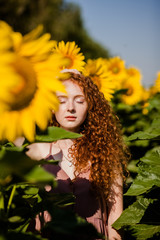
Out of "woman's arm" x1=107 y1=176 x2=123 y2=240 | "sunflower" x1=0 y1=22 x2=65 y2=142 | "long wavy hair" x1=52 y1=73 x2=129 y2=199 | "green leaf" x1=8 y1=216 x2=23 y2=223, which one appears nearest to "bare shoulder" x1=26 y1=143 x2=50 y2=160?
"long wavy hair" x1=52 y1=73 x2=129 y2=199

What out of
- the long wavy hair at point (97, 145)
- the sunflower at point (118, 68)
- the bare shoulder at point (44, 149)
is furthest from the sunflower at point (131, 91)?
the bare shoulder at point (44, 149)

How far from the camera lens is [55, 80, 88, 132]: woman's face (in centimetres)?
151

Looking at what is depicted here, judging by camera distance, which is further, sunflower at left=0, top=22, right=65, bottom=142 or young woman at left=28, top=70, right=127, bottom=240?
young woman at left=28, top=70, right=127, bottom=240

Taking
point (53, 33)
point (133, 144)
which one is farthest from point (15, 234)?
point (53, 33)

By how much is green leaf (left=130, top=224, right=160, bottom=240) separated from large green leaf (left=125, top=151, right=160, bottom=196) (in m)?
0.22

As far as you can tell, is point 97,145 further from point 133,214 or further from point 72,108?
point 133,214

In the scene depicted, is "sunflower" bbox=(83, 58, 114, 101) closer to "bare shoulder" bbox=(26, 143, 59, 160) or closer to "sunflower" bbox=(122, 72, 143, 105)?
"bare shoulder" bbox=(26, 143, 59, 160)

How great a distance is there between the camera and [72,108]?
1.50 m

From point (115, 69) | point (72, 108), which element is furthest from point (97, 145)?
point (115, 69)

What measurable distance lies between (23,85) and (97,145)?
36.3 inches

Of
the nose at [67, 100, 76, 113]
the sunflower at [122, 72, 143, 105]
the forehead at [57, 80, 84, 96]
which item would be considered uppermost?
the sunflower at [122, 72, 143, 105]

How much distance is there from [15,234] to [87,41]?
19155 mm

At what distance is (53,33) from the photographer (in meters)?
16.9

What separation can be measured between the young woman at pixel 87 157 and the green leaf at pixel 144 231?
3.4 inches
